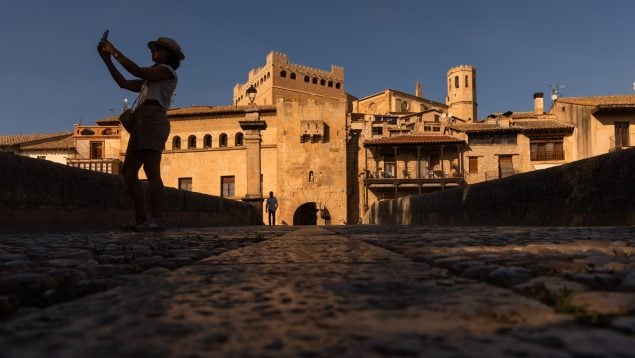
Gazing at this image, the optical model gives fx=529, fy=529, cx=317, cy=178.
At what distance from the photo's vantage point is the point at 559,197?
18.5 ft

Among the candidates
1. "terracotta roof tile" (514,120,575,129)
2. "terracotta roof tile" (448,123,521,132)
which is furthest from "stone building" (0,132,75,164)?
"terracotta roof tile" (514,120,575,129)

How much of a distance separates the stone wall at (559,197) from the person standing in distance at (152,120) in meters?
4.08

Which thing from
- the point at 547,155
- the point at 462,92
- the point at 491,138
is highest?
the point at 462,92

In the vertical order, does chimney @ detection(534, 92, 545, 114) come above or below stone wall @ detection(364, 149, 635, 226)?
above

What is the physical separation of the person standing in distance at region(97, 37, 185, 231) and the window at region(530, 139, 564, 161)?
1281 inches

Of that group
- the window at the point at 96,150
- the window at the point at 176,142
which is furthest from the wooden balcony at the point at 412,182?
the window at the point at 96,150

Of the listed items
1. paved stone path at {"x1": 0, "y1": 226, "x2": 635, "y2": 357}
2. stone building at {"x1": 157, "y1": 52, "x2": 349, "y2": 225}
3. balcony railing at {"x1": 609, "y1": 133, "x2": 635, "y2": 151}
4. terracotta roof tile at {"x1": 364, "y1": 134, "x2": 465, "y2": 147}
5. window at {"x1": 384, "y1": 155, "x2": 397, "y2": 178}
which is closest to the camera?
paved stone path at {"x1": 0, "y1": 226, "x2": 635, "y2": 357}

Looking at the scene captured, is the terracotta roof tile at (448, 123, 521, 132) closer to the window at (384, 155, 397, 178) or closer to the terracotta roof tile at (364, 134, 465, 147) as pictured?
the terracotta roof tile at (364, 134, 465, 147)

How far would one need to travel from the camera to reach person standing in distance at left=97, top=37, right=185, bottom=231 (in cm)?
495

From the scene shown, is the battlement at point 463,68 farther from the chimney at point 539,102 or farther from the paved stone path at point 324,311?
the paved stone path at point 324,311

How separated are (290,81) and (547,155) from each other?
31.3 metres

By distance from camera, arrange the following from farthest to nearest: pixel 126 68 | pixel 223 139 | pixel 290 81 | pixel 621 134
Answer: pixel 290 81
pixel 223 139
pixel 621 134
pixel 126 68

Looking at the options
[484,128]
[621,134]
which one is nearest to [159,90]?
[484,128]

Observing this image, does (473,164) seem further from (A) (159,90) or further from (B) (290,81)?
(A) (159,90)
